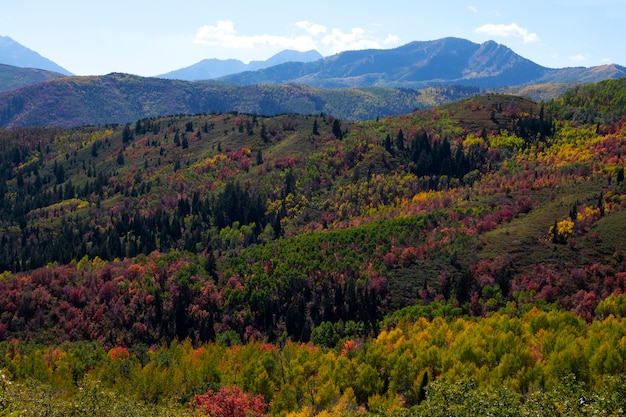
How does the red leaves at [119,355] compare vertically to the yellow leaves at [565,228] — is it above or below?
below

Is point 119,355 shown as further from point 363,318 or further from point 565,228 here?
point 565,228

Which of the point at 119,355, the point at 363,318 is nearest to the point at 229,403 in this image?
the point at 119,355

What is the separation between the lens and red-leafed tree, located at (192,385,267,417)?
7912cm

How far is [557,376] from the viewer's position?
7550 cm

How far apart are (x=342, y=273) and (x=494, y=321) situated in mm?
63297

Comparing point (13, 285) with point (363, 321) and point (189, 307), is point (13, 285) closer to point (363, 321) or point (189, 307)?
point (189, 307)

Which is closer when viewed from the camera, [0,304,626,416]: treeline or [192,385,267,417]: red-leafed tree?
[0,304,626,416]: treeline

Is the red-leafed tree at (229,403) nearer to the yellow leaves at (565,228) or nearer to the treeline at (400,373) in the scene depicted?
the treeline at (400,373)

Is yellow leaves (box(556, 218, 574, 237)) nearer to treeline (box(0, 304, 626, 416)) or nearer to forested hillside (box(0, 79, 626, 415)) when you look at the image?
forested hillside (box(0, 79, 626, 415))

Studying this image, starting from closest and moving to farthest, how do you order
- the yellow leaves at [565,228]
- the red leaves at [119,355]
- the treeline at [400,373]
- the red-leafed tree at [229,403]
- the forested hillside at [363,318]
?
the treeline at [400,373] < the red-leafed tree at [229,403] < the forested hillside at [363,318] < the red leaves at [119,355] < the yellow leaves at [565,228]

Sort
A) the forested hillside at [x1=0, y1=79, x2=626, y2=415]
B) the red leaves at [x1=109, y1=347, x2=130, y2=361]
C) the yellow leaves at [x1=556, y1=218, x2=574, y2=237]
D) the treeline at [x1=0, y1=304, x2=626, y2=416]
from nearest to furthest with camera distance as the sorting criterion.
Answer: the treeline at [x1=0, y1=304, x2=626, y2=416]
the forested hillside at [x1=0, y1=79, x2=626, y2=415]
the red leaves at [x1=109, y1=347, x2=130, y2=361]
the yellow leaves at [x1=556, y1=218, x2=574, y2=237]

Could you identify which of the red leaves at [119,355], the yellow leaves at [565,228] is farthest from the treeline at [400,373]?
the yellow leaves at [565,228]

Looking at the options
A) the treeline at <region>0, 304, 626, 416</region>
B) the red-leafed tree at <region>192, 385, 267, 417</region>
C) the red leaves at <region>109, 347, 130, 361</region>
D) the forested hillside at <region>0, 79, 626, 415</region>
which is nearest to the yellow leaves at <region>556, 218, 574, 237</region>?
the forested hillside at <region>0, 79, 626, 415</region>

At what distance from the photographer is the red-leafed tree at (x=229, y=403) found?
79.1 meters
